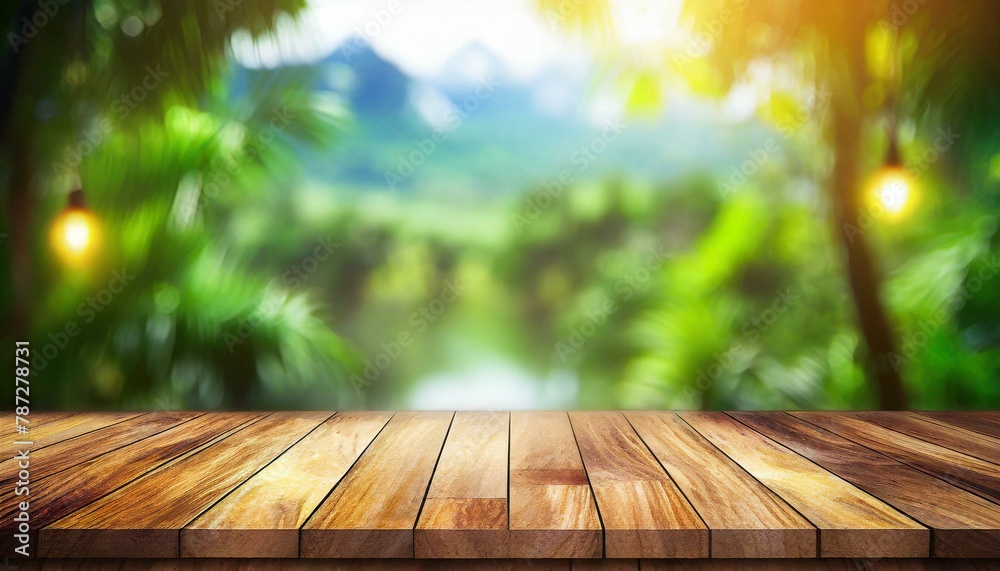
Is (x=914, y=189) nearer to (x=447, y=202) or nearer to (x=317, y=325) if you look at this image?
(x=447, y=202)

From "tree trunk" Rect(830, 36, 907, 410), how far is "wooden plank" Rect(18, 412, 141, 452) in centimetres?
230

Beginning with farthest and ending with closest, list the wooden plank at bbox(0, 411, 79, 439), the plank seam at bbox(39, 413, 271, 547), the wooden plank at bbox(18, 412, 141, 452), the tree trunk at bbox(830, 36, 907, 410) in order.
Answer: the tree trunk at bbox(830, 36, 907, 410) < the wooden plank at bbox(0, 411, 79, 439) < the wooden plank at bbox(18, 412, 141, 452) < the plank seam at bbox(39, 413, 271, 547)

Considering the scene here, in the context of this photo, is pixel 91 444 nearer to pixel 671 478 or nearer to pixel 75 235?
pixel 75 235

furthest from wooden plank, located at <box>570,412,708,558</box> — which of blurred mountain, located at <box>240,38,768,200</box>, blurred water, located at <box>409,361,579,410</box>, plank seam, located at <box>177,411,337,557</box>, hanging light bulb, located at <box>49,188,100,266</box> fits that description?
hanging light bulb, located at <box>49,188,100,266</box>

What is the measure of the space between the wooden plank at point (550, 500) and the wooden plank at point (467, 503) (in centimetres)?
3

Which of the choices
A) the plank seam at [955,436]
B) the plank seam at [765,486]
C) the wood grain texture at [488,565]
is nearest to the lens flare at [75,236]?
the wood grain texture at [488,565]

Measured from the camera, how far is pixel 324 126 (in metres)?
2.22

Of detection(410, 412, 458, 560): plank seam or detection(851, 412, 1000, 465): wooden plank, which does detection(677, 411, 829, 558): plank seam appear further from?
detection(410, 412, 458, 560): plank seam

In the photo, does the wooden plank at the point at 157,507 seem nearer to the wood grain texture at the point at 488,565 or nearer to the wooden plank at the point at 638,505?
the wood grain texture at the point at 488,565

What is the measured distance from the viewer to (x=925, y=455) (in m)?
1.61

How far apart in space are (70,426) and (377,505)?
1.23 metres

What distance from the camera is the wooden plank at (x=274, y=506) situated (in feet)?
3.69

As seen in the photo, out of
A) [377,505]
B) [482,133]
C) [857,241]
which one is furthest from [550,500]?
[857,241]

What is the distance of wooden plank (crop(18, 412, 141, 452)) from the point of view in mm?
1779
